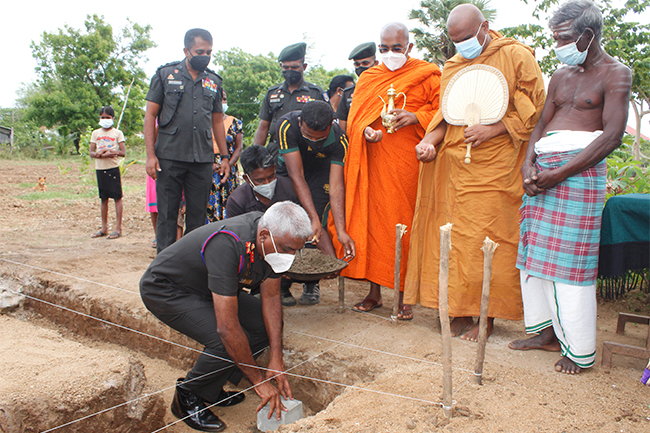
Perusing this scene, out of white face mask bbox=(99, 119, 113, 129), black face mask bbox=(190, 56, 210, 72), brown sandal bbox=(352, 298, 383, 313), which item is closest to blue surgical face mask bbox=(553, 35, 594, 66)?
brown sandal bbox=(352, 298, 383, 313)

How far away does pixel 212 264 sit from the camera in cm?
234

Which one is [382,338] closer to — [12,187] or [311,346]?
[311,346]

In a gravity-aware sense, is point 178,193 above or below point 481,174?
below

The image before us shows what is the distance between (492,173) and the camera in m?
2.81

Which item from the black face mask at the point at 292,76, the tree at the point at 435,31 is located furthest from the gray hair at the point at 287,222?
the tree at the point at 435,31

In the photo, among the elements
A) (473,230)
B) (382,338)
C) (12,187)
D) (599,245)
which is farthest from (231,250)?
(12,187)

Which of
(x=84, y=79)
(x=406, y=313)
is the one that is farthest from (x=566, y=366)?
(x=84, y=79)

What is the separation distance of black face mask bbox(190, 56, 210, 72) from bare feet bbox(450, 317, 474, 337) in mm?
2806

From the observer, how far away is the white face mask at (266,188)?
3330 millimetres

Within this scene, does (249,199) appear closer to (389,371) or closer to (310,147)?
(310,147)

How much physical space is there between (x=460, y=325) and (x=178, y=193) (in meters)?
2.49

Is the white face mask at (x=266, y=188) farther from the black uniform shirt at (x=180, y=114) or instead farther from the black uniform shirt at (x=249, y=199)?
the black uniform shirt at (x=180, y=114)

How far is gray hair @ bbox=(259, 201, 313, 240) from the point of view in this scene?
228cm

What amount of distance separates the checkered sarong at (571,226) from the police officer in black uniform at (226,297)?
131 cm
